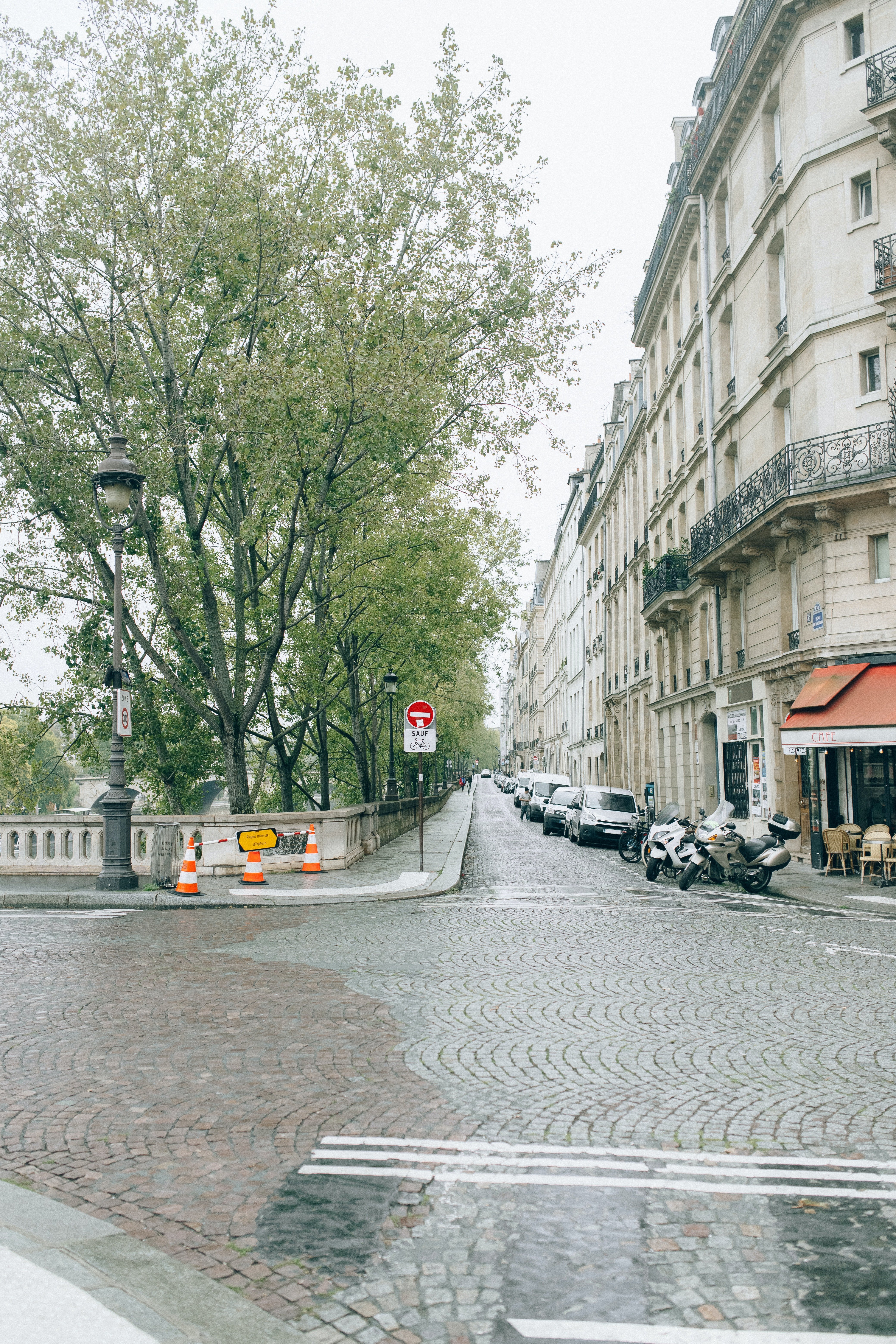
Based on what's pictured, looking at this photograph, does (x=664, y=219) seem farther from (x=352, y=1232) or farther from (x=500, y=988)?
(x=352, y=1232)

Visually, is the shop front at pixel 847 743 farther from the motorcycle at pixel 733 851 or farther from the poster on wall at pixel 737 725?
the poster on wall at pixel 737 725

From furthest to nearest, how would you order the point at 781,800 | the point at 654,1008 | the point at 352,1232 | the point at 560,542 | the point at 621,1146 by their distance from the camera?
the point at 560,542
the point at 781,800
the point at 654,1008
the point at 621,1146
the point at 352,1232

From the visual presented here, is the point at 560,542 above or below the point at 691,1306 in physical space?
above

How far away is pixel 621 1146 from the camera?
15.1ft

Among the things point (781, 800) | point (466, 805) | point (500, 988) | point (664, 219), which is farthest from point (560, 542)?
point (500, 988)

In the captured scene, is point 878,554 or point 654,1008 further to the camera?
point 878,554

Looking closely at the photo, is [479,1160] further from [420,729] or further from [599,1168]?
[420,729]

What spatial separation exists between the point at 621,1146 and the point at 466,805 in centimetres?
5757

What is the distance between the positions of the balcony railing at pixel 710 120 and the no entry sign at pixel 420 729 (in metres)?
16.0

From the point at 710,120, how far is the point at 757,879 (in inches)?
800

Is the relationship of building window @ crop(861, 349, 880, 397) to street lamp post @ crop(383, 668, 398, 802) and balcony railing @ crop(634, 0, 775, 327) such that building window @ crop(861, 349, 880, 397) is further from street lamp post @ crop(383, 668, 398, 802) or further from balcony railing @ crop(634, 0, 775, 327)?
street lamp post @ crop(383, 668, 398, 802)

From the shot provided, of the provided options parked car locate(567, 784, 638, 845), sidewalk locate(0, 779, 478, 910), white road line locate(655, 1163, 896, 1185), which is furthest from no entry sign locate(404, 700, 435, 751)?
white road line locate(655, 1163, 896, 1185)

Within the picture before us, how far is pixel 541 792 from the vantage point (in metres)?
43.3

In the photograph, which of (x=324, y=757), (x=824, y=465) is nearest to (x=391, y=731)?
(x=324, y=757)
